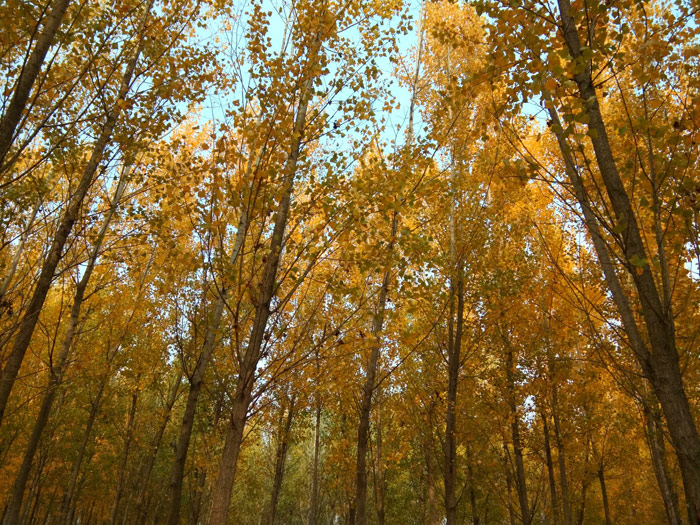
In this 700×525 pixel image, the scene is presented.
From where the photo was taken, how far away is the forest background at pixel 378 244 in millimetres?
2564

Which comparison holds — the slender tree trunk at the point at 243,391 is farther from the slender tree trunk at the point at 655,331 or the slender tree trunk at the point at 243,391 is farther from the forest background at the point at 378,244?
the slender tree trunk at the point at 655,331

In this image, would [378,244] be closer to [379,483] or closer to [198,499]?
[379,483]

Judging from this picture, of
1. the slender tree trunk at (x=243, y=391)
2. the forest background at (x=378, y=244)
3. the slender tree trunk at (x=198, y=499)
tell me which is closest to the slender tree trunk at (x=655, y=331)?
the forest background at (x=378, y=244)

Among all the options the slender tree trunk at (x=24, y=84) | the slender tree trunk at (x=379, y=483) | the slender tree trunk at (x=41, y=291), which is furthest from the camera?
the slender tree trunk at (x=379, y=483)

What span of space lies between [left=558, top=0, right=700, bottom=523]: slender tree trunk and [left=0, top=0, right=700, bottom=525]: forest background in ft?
0.04

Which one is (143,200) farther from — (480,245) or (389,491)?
(389,491)

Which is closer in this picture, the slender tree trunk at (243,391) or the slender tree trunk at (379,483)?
the slender tree trunk at (243,391)

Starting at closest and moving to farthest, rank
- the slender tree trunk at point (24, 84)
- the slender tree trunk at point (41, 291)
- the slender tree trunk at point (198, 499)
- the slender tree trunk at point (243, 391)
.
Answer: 1. the slender tree trunk at point (24, 84)
2. the slender tree trunk at point (243, 391)
3. the slender tree trunk at point (41, 291)
4. the slender tree trunk at point (198, 499)

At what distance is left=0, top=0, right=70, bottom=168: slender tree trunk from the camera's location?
2.21m

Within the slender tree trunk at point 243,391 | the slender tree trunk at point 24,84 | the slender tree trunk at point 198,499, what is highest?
the slender tree trunk at point 24,84

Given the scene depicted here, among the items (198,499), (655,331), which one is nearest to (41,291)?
(655,331)

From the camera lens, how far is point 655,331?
2182 millimetres

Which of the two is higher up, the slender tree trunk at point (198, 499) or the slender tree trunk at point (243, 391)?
the slender tree trunk at point (243, 391)

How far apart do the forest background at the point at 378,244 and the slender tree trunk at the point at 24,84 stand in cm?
1
